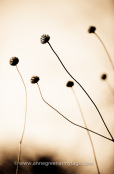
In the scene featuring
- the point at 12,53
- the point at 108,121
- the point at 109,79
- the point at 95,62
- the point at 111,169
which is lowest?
the point at 111,169

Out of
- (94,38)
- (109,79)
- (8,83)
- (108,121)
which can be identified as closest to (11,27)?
(8,83)

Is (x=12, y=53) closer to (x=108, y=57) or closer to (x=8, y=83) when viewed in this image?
(x=8, y=83)

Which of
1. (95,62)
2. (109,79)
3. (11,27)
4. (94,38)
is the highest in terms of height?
(11,27)

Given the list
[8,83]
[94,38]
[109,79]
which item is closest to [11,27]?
[8,83]

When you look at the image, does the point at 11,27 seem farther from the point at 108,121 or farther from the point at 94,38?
the point at 108,121

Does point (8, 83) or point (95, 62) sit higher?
point (8, 83)

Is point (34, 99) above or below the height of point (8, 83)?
below
